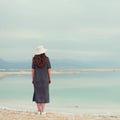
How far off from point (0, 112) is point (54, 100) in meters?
10.5

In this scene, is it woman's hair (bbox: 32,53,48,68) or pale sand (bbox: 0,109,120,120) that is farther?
woman's hair (bbox: 32,53,48,68)

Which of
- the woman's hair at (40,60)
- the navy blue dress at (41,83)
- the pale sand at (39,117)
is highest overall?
the woman's hair at (40,60)

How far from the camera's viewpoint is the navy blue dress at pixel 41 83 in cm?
1606

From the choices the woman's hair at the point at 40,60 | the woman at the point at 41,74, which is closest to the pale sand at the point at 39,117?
the woman at the point at 41,74

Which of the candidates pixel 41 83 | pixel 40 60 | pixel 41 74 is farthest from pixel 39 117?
pixel 40 60

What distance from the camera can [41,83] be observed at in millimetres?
16078

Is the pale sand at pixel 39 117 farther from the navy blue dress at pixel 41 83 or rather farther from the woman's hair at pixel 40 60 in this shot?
the woman's hair at pixel 40 60

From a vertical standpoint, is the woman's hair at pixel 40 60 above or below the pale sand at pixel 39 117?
above

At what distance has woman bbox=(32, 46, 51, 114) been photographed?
626 inches

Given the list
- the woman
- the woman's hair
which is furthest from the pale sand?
the woman's hair

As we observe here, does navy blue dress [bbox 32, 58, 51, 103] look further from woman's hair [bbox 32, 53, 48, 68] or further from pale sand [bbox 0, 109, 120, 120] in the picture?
pale sand [bbox 0, 109, 120, 120]

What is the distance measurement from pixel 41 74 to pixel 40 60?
42 cm

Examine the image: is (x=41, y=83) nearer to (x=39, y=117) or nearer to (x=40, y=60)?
(x=40, y=60)

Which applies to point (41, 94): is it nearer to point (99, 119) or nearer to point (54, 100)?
point (99, 119)
